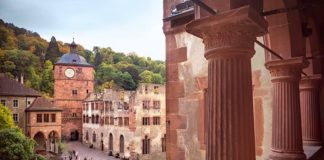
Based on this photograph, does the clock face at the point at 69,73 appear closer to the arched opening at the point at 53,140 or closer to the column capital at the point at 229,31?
the arched opening at the point at 53,140

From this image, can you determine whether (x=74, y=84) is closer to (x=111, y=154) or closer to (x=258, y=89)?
(x=111, y=154)

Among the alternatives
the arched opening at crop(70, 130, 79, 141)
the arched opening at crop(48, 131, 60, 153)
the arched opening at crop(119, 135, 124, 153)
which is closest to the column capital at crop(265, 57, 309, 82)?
the arched opening at crop(119, 135, 124, 153)

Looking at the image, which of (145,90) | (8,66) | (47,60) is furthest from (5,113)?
(47,60)

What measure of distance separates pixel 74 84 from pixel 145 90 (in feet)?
57.2

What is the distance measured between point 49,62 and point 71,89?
10035mm

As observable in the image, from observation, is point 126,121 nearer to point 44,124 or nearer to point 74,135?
point 44,124

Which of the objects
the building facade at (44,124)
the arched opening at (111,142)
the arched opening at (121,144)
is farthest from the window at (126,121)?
the building facade at (44,124)

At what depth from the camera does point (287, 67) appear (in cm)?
404

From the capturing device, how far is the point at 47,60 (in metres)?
53.7

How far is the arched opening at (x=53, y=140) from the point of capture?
3456 centimetres

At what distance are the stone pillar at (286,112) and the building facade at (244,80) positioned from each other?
0.5 inches

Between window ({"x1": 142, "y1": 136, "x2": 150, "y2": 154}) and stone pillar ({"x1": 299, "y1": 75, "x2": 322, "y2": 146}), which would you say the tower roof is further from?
stone pillar ({"x1": 299, "y1": 75, "x2": 322, "y2": 146})

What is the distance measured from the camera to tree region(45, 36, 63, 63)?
5547 centimetres

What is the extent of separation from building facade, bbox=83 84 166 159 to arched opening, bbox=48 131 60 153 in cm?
559
